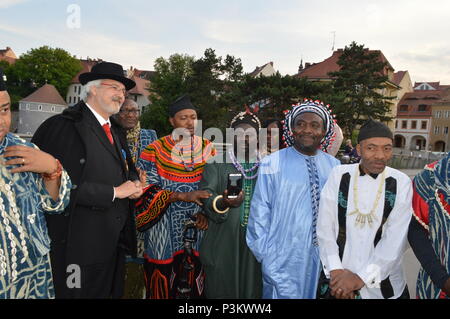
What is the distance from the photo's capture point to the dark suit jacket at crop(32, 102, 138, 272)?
2541 millimetres

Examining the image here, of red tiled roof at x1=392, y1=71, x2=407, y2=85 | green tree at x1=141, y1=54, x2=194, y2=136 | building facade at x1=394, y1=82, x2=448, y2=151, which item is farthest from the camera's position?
red tiled roof at x1=392, y1=71, x2=407, y2=85

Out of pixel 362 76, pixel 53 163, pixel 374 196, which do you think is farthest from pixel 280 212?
pixel 362 76

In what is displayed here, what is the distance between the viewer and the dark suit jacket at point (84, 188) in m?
2.54

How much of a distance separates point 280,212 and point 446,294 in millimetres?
1266

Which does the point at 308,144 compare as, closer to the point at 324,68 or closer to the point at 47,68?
the point at 324,68

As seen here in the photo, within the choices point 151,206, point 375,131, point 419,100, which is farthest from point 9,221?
point 419,100

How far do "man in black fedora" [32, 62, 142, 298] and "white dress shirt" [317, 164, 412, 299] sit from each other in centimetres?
151

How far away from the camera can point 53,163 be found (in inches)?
83.1

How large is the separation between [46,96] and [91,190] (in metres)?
66.4

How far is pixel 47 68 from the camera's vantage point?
6450cm

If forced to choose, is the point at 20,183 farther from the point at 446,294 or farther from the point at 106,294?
the point at 446,294

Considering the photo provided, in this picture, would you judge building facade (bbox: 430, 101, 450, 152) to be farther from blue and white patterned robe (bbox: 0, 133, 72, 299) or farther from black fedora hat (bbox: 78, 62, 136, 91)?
blue and white patterned robe (bbox: 0, 133, 72, 299)

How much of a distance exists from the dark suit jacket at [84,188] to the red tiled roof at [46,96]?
214 ft

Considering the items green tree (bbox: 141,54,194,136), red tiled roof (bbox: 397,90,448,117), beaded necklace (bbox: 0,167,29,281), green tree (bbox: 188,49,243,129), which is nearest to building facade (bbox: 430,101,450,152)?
red tiled roof (bbox: 397,90,448,117)
